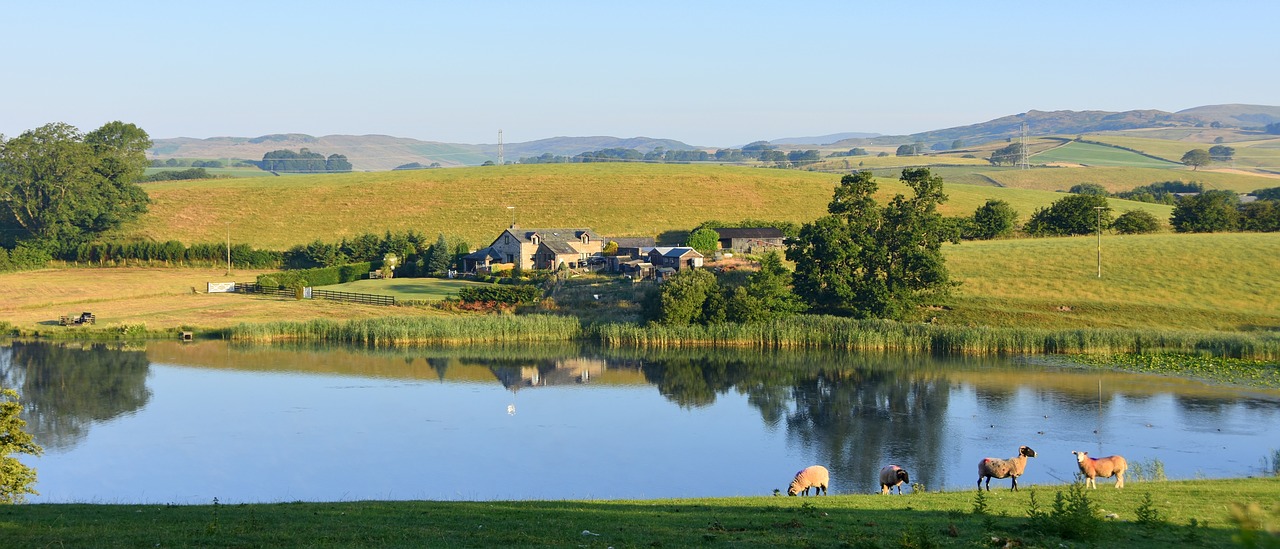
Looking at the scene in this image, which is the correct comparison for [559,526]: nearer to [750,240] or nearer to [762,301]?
[762,301]

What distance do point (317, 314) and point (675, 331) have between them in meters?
24.3

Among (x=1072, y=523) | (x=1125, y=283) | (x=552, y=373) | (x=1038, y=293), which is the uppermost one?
(x=1072, y=523)

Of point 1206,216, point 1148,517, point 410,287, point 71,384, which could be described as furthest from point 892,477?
point 1206,216

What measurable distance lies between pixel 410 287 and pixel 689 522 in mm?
64370

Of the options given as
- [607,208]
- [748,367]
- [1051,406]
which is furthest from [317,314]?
[607,208]

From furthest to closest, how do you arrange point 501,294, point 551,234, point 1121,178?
point 1121,178 → point 551,234 → point 501,294

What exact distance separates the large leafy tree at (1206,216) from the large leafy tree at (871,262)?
37.4m

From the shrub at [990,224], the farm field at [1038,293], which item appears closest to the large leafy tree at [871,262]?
the farm field at [1038,293]

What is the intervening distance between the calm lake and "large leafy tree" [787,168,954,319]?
793 centimetres

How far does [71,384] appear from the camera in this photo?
4588 centimetres

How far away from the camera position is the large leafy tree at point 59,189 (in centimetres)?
9975

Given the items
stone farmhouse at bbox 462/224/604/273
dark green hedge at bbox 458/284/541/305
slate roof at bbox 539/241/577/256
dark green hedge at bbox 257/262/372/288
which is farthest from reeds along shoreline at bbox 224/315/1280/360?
slate roof at bbox 539/241/577/256

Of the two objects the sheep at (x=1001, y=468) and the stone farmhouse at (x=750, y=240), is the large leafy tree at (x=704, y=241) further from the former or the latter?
the sheep at (x=1001, y=468)

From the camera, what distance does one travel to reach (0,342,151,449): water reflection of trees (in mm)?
38469
